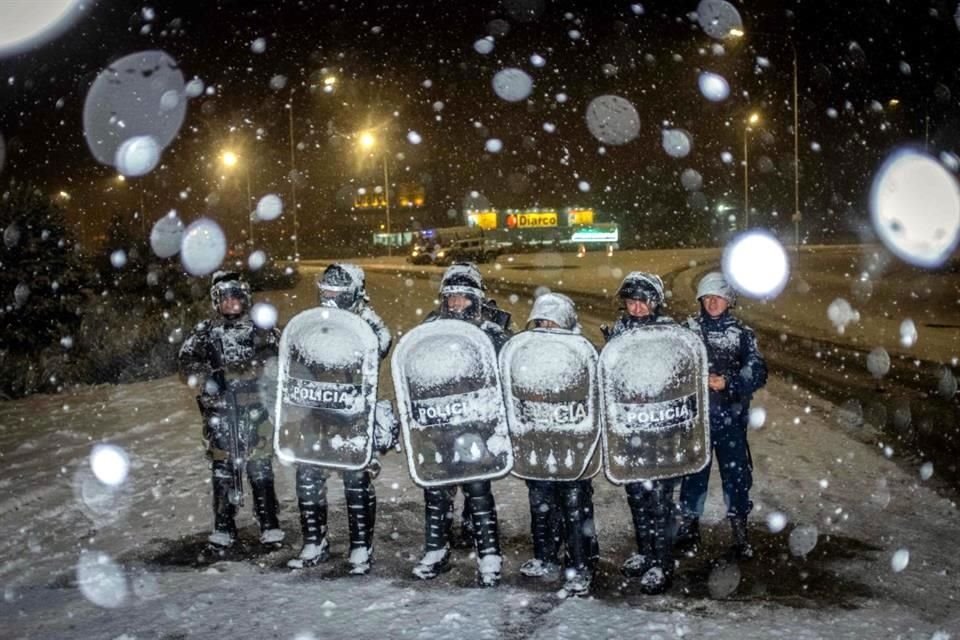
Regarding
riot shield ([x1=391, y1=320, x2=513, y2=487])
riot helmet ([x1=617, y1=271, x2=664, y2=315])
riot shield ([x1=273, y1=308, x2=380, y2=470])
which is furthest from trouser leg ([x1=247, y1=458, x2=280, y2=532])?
riot helmet ([x1=617, y1=271, x2=664, y2=315])

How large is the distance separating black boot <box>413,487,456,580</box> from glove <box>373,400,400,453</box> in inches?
16.2

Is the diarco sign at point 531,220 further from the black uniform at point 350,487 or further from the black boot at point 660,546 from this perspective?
the black boot at point 660,546

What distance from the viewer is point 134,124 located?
5969 cm

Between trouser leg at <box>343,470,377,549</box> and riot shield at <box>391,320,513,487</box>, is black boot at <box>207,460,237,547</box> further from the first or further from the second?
riot shield at <box>391,320,513,487</box>

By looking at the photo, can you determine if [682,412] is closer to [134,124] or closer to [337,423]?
[337,423]

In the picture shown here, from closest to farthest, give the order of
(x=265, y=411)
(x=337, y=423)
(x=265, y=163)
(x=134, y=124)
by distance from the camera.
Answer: (x=337, y=423)
(x=265, y=411)
(x=134, y=124)
(x=265, y=163)

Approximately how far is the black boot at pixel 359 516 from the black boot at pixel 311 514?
0.68ft

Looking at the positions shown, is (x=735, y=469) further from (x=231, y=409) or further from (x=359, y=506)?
(x=231, y=409)

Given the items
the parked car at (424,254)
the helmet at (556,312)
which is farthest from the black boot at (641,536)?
the parked car at (424,254)

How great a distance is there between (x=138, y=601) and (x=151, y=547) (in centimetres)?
101

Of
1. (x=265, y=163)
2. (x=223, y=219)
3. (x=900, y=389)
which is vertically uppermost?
(x=265, y=163)

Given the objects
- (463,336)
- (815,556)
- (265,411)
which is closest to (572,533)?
(463,336)

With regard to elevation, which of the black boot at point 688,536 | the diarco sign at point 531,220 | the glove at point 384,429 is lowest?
the black boot at point 688,536

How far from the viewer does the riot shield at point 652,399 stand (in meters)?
4.98
